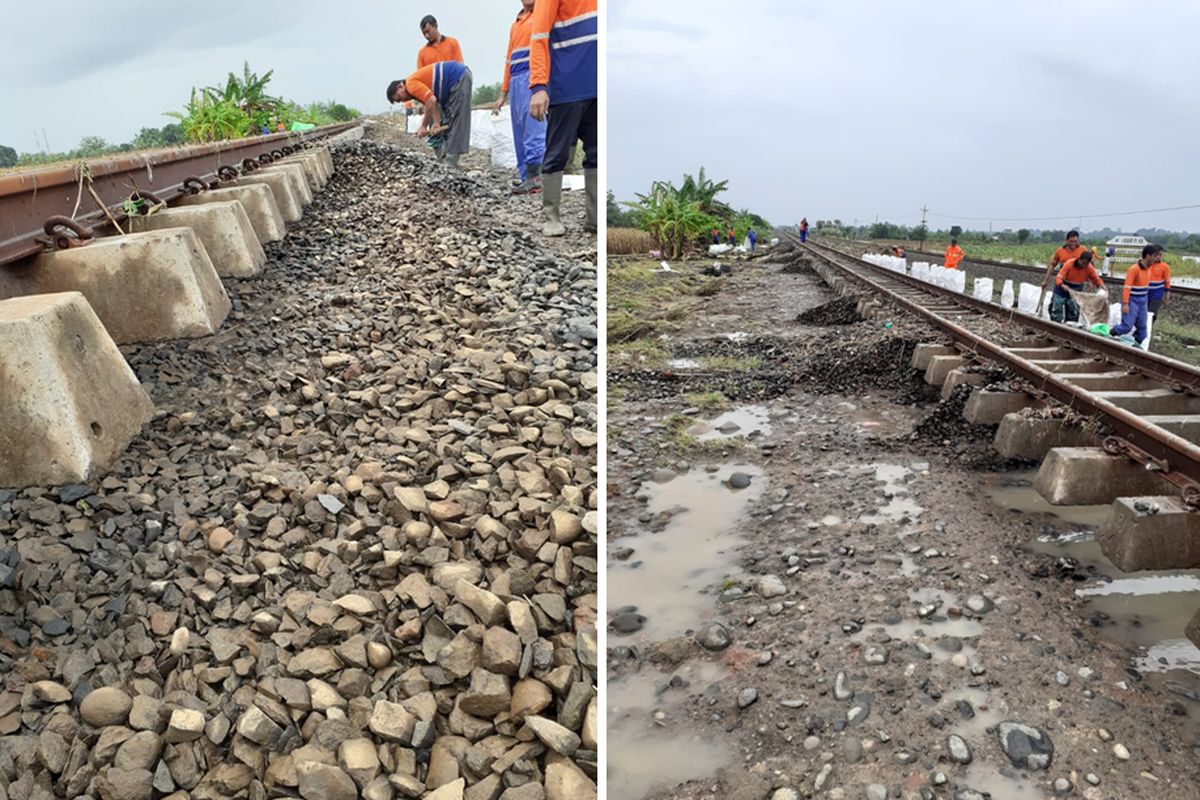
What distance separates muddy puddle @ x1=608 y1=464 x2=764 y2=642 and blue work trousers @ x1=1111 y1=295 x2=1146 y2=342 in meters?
5.79

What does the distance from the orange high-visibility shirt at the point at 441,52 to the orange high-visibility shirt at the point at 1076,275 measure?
7029 mm

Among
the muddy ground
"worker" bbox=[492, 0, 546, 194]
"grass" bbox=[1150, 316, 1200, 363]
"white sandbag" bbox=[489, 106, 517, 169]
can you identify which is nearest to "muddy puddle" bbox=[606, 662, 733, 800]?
the muddy ground

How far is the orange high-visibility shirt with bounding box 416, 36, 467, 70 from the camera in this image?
25.6 ft

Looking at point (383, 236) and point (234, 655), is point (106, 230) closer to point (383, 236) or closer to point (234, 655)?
point (383, 236)

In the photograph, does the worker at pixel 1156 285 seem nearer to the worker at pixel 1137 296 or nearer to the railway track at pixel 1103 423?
the worker at pixel 1137 296

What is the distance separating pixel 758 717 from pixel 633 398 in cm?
388

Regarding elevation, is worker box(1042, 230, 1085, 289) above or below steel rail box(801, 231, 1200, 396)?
above

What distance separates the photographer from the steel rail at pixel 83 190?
2729 mm

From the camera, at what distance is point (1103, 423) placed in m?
→ 3.97

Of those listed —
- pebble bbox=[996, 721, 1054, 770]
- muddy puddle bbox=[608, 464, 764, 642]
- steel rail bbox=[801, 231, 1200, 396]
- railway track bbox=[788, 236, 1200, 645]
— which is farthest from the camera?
steel rail bbox=[801, 231, 1200, 396]

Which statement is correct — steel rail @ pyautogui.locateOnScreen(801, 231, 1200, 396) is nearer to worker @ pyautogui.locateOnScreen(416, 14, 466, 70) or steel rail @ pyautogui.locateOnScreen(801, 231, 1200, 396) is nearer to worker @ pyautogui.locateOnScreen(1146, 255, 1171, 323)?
worker @ pyautogui.locateOnScreen(1146, 255, 1171, 323)

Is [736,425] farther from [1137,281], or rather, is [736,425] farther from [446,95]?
[1137,281]

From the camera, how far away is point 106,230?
343cm

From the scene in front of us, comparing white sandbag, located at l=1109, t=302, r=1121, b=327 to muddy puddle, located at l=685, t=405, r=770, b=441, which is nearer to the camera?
muddy puddle, located at l=685, t=405, r=770, b=441
